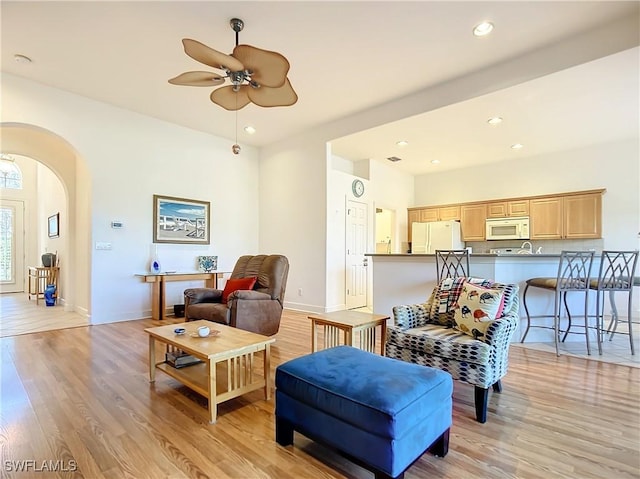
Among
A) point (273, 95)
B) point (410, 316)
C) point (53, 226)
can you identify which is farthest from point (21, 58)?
point (410, 316)

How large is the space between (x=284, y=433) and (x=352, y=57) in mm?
3521

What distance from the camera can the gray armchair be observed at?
354cm

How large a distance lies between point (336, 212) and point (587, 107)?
374 centimetres

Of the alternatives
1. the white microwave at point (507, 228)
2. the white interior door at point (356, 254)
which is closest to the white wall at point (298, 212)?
the white interior door at point (356, 254)

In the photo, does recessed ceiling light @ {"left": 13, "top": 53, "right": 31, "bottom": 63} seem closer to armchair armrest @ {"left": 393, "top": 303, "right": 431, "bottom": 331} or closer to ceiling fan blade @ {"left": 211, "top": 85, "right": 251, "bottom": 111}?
ceiling fan blade @ {"left": 211, "top": 85, "right": 251, "bottom": 111}

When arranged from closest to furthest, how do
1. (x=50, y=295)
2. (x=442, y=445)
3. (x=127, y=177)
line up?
(x=442, y=445)
(x=127, y=177)
(x=50, y=295)

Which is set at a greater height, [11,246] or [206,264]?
[11,246]

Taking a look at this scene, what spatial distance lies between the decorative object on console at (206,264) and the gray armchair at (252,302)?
1.76 meters

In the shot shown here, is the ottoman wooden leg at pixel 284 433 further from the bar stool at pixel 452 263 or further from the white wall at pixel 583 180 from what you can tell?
the white wall at pixel 583 180

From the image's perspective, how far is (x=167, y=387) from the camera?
101 inches

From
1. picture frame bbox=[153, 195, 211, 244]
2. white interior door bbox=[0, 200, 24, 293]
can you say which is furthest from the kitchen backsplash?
white interior door bbox=[0, 200, 24, 293]

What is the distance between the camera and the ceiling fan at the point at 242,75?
2398 millimetres

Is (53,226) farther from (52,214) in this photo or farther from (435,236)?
(435,236)

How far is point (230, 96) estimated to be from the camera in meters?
3.12
